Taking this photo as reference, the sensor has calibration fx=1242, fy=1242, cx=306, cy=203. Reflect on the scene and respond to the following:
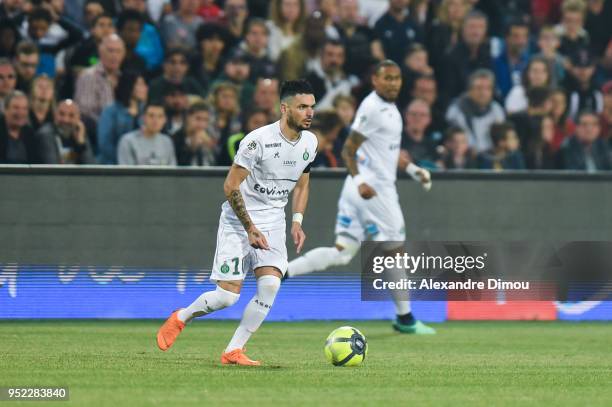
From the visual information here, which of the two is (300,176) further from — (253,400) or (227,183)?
(253,400)

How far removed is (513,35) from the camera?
18.8m

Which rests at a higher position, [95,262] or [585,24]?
[585,24]

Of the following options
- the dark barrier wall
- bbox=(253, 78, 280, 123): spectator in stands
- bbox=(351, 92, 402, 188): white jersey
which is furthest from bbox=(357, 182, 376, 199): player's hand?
bbox=(253, 78, 280, 123): spectator in stands

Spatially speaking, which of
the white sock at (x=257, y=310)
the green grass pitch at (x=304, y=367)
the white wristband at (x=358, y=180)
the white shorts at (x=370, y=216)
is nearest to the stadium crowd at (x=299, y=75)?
the white shorts at (x=370, y=216)

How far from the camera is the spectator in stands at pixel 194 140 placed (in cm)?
1518

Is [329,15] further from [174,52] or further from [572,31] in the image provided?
[572,31]

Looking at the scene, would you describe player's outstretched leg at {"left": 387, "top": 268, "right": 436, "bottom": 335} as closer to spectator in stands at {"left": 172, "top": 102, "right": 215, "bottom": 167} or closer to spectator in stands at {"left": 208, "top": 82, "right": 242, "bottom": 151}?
spectator in stands at {"left": 172, "top": 102, "right": 215, "bottom": 167}

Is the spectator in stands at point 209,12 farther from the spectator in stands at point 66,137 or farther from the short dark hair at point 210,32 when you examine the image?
the spectator in stands at point 66,137

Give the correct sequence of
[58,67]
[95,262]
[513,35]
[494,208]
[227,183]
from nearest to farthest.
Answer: [227,183]
[95,262]
[494,208]
[58,67]
[513,35]

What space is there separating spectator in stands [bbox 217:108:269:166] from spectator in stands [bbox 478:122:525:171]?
323 centimetres

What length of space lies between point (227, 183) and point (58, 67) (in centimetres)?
726

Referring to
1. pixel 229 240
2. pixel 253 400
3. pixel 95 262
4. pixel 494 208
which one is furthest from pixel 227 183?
pixel 494 208

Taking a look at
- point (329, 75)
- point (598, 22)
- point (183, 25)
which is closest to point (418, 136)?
point (329, 75)

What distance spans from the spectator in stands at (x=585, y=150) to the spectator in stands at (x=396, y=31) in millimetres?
2712
